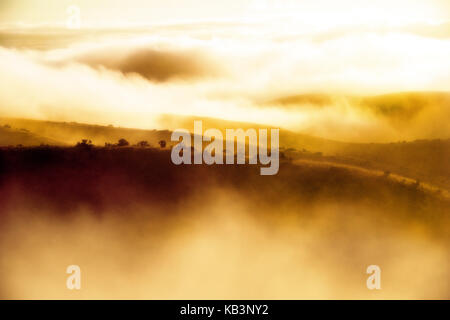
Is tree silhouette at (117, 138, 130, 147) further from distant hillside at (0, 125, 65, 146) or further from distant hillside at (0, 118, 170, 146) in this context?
distant hillside at (0, 125, 65, 146)

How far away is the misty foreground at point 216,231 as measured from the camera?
3.09m

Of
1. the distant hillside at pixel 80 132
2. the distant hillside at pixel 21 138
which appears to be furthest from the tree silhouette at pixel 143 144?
the distant hillside at pixel 21 138

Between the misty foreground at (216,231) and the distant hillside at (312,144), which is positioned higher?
the distant hillside at (312,144)

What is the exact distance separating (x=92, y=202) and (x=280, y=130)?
4.02ft

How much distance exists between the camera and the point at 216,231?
310 centimetres

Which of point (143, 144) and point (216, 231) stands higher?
point (143, 144)

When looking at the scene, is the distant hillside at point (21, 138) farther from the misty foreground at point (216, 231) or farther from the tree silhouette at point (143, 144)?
the tree silhouette at point (143, 144)

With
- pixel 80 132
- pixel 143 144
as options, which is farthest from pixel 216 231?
pixel 80 132

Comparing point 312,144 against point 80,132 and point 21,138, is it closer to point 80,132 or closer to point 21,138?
point 80,132

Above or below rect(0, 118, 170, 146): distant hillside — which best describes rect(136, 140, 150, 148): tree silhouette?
below

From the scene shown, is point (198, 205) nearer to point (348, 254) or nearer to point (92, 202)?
point (92, 202)

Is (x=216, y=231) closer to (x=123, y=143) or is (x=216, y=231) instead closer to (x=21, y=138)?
(x=123, y=143)

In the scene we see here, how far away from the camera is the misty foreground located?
309 cm

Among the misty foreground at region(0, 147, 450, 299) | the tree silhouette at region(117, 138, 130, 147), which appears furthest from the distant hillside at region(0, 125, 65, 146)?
the tree silhouette at region(117, 138, 130, 147)
